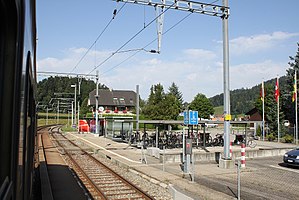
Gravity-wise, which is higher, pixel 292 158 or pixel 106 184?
pixel 292 158

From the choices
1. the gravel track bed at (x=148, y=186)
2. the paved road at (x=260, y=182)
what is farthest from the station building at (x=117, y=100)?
the paved road at (x=260, y=182)

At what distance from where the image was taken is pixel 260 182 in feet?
37.7

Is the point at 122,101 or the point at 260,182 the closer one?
the point at 260,182

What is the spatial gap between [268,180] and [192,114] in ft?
11.9

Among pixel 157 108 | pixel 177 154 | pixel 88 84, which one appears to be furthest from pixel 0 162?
pixel 88 84

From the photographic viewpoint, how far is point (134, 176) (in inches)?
512

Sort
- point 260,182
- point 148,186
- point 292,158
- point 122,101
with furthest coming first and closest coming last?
1. point 122,101
2. point 292,158
3. point 260,182
4. point 148,186

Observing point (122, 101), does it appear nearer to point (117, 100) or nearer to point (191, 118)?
point (117, 100)

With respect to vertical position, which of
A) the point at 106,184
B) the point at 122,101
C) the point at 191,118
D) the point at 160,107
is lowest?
the point at 106,184

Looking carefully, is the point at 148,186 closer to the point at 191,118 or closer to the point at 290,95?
the point at 191,118

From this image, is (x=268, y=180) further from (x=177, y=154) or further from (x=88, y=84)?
(x=88, y=84)

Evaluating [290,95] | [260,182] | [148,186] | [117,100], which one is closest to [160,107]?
[290,95]

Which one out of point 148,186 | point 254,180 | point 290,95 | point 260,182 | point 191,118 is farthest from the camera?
point 290,95

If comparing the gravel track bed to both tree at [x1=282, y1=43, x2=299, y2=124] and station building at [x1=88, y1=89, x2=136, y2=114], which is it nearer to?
tree at [x1=282, y1=43, x2=299, y2=124]
